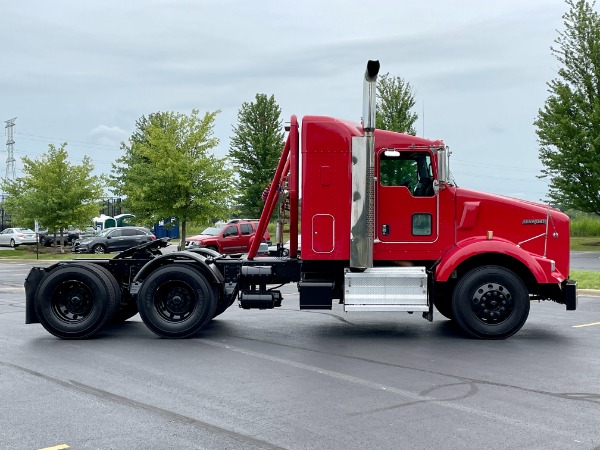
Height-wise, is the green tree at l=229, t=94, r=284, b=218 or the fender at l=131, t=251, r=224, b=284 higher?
the green tree at l=229, t=94, r=284, b=218

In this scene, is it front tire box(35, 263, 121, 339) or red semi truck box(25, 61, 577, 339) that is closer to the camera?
red semi truck box(25, 61, 577, 339)

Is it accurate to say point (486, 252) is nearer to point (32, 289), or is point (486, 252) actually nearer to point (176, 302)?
point (176, 302)

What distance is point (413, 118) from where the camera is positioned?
123ft

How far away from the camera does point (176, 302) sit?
33.2ft

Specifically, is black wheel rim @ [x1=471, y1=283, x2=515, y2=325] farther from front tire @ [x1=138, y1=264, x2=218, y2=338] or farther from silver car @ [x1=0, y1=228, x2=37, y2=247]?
silver car @ [x1=0, y1=228, x2=37, y2=247]

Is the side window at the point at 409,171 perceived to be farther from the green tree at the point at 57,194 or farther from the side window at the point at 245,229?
the green tree at the point at 57,194

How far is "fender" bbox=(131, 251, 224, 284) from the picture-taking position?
33.1 feet

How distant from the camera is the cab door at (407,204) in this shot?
1009cm

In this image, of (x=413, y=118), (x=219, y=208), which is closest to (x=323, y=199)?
(x=219, y=208)

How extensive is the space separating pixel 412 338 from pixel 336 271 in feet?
4.83

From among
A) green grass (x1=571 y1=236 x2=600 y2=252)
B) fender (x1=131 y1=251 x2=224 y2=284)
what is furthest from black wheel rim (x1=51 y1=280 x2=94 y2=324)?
green grass (x1=571 y1=236 x2=600 y2=252)

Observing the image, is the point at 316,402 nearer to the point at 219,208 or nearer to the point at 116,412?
the point at 116,412

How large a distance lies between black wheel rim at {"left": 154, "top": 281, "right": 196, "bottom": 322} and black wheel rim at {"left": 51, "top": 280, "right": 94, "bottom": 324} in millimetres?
1001

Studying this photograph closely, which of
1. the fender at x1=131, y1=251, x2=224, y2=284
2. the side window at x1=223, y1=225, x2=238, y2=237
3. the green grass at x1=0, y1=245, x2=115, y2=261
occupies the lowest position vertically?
the green grass at x1=0, y1=245, x2=115, y2=261
